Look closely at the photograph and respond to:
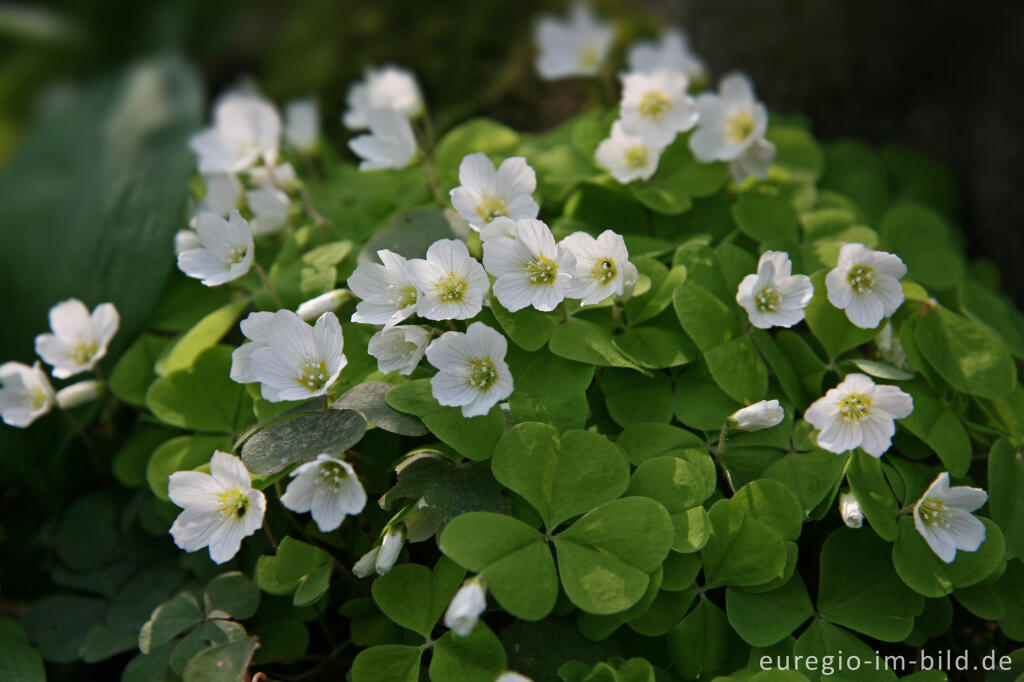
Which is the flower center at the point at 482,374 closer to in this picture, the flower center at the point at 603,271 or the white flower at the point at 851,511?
the flower center at the point at 603,271

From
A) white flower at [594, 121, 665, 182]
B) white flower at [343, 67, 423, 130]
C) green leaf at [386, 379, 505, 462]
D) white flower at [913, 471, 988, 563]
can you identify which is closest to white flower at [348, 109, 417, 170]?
white flower at [343, 67, 423, 130]

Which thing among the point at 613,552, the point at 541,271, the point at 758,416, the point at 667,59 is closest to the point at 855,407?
the point at 758,416

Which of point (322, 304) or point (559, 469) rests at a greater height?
point (322, 304)

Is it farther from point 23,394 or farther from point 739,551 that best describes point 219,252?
point 739,551

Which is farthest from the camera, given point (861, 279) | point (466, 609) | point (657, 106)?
point (657, 106)

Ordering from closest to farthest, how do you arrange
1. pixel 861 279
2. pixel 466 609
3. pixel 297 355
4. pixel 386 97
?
pixel 466 609 → pixel 297 355 → pixel 861 279 → pixel 386 97

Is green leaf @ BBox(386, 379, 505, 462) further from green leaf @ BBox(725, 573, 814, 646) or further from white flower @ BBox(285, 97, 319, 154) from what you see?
white flower @ BBox(285, 97, 319, 154)

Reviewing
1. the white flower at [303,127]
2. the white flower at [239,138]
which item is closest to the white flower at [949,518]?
the white flower at [239,138]

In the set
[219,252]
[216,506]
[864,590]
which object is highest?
[219,252]
